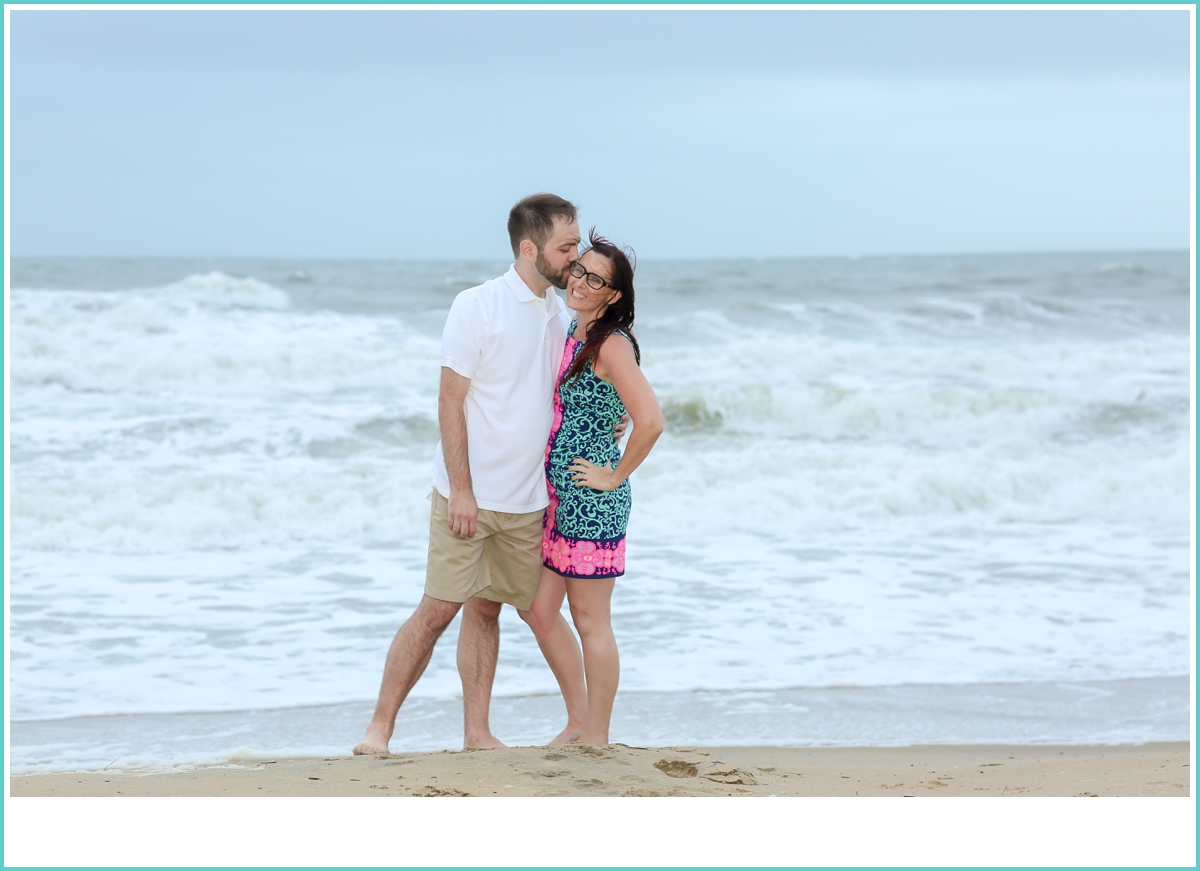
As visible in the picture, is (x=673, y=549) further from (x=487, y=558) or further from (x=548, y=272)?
(x=548, y=272)

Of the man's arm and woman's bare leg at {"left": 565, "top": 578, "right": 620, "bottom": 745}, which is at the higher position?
the man's arm

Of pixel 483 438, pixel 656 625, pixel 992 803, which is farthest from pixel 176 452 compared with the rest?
pixel 992 803

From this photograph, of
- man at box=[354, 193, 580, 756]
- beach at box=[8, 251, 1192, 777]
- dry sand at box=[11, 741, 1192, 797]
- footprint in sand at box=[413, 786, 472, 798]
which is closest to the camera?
footprint in sand at box=[413, 786, 472, 798]

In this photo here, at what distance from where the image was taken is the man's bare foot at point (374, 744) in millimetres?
3615

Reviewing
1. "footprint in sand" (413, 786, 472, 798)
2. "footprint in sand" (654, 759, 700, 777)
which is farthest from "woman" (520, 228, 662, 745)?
"footprint in sand" (413, 786, 472, 798)

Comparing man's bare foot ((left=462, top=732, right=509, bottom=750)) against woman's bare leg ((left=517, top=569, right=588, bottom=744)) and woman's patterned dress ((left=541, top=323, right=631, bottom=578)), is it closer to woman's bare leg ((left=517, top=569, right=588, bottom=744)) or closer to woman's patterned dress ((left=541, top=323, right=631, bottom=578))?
woman's bare leg ((left=517, top=569, right=588, bottom=744))

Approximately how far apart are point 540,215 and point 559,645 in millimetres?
1428

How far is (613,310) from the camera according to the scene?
3.27 meters

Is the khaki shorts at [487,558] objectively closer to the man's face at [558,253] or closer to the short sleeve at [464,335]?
the short sleeve at [464,335]

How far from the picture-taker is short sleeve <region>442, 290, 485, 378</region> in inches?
130

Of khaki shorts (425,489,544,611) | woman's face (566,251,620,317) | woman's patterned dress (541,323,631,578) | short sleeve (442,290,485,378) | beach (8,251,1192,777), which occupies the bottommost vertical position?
beach (8,251,1192,777)

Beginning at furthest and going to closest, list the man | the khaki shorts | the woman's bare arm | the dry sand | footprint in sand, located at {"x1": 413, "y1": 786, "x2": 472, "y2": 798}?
1. the khaki shorts
2. the man
3. the woman's bare arm
4. the dry sand
5. footprint in sand, located at {"x1": 413, "y1": 786, "x2": 472, "y2": 798}

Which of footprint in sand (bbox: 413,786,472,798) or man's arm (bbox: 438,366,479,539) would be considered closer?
footprint in sand (bbox: 413,786,472,798)

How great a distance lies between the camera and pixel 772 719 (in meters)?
4.55
